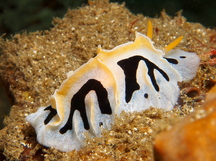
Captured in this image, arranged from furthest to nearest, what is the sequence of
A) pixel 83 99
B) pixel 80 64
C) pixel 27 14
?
pixel 27 14 < pixel 80 64 < pixel 83 99

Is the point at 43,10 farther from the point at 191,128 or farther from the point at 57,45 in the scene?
the point at 191,128

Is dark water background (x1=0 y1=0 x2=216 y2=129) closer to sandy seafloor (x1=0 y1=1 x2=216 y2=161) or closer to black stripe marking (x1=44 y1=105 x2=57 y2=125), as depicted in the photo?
sandy seafloor (x1=0 y1=1 x2=216 y2=161)

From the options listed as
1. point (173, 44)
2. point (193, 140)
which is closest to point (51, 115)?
point (193, 140)

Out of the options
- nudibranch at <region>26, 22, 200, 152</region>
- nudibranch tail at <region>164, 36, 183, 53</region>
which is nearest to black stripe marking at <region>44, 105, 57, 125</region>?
nudibranch at <region>26, 22, 200, 152</region>

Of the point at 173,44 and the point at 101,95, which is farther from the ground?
the point at 173,44

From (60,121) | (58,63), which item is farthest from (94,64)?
(58,63)

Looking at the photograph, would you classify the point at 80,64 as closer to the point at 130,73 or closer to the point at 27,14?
the point at 130,73

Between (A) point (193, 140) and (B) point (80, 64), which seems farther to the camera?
(B) point (80, 64)

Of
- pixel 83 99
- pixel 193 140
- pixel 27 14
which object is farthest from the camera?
pixel 27 14
